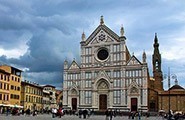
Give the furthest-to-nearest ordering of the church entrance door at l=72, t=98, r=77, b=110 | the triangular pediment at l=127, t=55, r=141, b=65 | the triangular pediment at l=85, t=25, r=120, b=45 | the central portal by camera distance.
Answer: the church entrance door at l=72, t=98, r=77, b=110 → the triangular pediment at l=85, t=25, r=120, b=45 → the central portal → the triangular pediment at l=127, t=55, r=141, b=65

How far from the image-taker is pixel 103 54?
77.3 meters

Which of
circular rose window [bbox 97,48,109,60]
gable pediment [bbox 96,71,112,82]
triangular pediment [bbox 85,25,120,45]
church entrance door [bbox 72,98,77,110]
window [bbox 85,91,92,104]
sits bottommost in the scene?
church entrance door [bbox 72,98,77,110]

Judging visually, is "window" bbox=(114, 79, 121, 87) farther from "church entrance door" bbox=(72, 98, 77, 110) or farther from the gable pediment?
"church entrance door" bbox=(72, 98, 77, 110)

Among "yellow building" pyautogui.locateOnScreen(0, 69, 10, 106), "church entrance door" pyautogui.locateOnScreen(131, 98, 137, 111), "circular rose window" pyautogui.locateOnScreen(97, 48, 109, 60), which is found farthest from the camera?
"circular rose window" pyautogui.locateOnScreen(97, 48, 109, 60)

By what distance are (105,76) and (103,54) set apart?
5872mm

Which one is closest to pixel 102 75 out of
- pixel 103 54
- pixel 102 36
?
pixel 103 54

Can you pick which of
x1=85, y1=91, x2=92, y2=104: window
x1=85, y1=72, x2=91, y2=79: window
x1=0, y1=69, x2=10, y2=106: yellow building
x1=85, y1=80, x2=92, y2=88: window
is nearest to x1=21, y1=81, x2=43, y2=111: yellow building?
x1=0, y1=69, x2=10, y2=106: yellow building

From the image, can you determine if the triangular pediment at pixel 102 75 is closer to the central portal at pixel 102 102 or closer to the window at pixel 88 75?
the window at pixel 88 75

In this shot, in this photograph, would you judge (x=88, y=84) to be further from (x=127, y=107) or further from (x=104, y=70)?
(x=127, y=107)

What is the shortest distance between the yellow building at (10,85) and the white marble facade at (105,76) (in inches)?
469

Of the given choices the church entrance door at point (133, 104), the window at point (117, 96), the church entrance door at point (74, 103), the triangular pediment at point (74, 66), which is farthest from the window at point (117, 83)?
the church entrance door at point (74, 103)

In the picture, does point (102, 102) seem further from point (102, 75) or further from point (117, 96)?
point (102, 75)

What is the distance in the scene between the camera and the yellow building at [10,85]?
69.5 metres

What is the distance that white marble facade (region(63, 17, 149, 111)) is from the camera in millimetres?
71562
